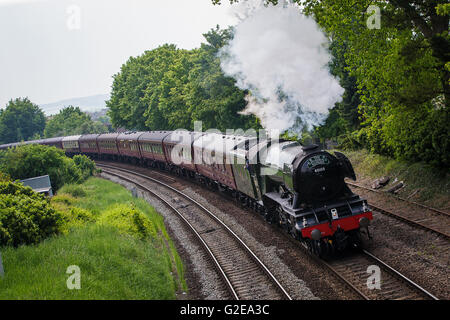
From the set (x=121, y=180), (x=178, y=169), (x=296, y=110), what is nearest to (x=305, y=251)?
(x=296, y=110)

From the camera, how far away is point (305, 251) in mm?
13023

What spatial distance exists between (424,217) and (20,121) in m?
104

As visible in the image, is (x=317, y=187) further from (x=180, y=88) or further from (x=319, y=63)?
(x=180, y=88)

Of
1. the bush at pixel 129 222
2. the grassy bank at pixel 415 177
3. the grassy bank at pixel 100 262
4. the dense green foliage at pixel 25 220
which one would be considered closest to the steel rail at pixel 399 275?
the grassy bank at pixel 415 177

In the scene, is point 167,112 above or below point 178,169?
above

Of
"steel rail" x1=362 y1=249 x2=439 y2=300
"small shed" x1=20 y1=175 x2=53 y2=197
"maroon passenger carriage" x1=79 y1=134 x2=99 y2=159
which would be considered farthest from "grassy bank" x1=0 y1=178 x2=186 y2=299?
"maroon passenger carriage" x1=79 y1=134 x2=99 y2=159

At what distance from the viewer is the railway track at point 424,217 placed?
1262 centimetres

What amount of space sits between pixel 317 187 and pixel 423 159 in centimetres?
738

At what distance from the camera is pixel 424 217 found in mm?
13984

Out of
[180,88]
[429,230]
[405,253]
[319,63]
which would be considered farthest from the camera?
[180,88]

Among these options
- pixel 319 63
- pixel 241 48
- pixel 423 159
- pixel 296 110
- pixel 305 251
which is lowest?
pixel 305 251

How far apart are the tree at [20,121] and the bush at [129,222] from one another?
88597 mm

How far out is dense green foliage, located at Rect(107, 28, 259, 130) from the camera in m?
31.7

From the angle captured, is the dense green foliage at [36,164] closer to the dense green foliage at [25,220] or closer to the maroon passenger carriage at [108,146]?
the dense green foliage at [25,220]
